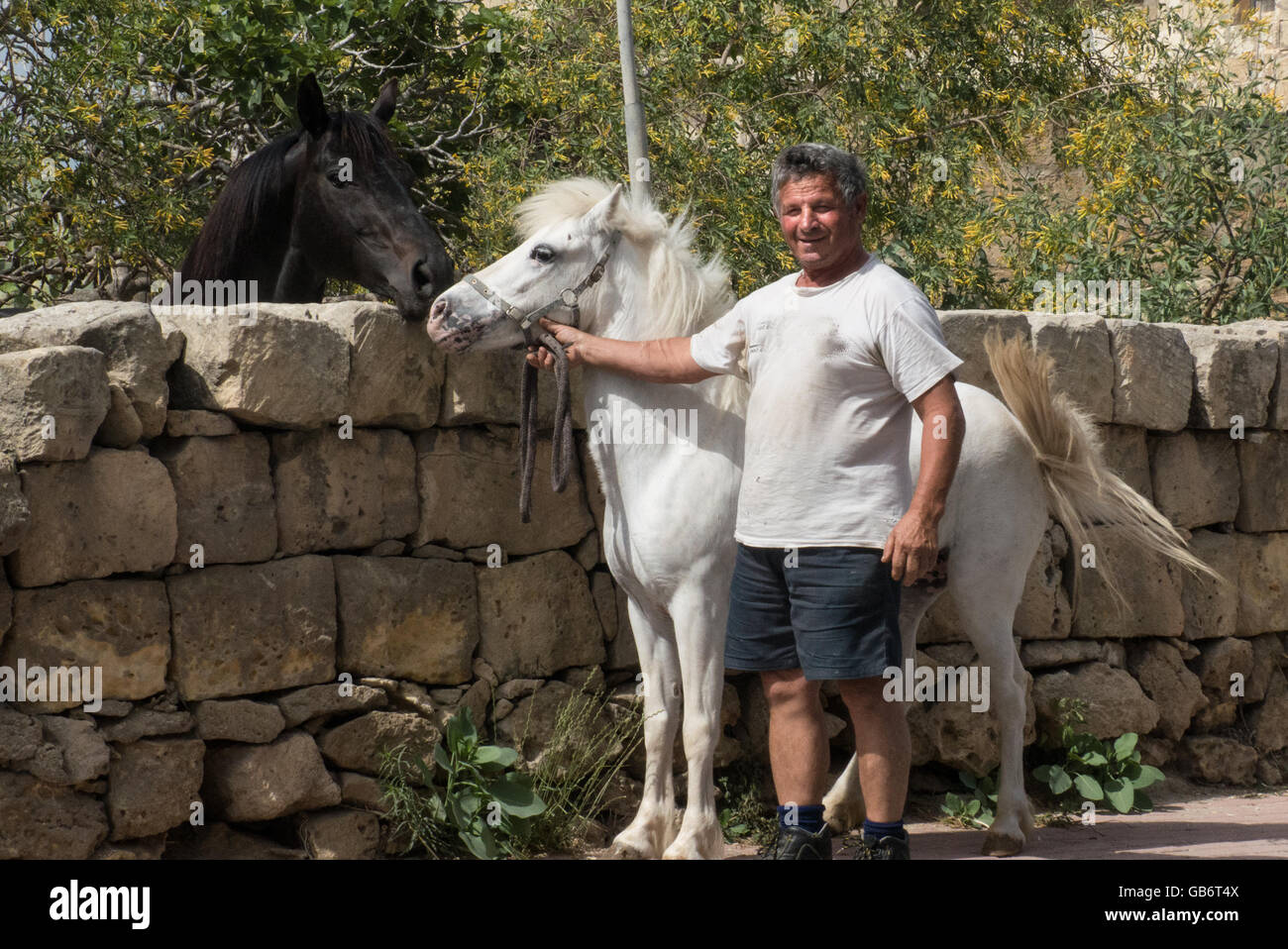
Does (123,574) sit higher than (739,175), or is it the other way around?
(739,175)

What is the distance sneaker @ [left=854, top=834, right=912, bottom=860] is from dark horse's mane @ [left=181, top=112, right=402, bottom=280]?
2878mm

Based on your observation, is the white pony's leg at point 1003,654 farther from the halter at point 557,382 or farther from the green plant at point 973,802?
the halter at point 557,382

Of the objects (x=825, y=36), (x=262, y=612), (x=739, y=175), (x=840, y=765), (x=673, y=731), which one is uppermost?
(x=825, y=36)

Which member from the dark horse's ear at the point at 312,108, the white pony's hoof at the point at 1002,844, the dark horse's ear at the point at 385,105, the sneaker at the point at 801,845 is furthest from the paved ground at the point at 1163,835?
the dark horse's ear at the point at 385,105

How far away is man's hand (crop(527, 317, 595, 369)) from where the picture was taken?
4324 mm

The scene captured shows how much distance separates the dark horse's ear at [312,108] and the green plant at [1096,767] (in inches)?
147

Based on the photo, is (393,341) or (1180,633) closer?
(393,341)

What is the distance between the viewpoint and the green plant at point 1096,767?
18.7 feet

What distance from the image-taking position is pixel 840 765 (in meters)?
5.59

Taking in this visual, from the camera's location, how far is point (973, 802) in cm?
543

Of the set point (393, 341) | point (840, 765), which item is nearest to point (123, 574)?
point (393, 341)

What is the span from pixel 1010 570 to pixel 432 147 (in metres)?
4.58
